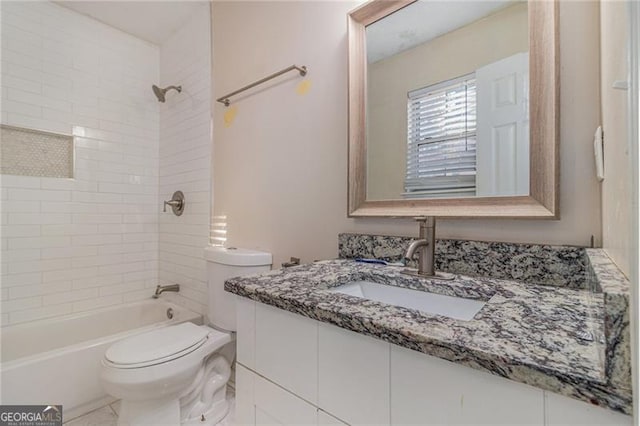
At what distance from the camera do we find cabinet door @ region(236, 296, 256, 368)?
0.79m

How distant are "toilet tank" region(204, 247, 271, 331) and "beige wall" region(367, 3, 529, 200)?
0.69m

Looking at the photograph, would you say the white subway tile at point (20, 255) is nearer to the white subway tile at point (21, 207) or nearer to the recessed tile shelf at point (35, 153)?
the white subway tile at point (21, 207)

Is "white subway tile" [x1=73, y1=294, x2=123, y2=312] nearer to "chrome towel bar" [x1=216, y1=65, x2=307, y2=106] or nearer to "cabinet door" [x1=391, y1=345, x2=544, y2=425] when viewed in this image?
"chrome towel bar" [x1=216, y1=65, x2=307, y2=106]

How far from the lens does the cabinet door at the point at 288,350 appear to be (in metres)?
0.64

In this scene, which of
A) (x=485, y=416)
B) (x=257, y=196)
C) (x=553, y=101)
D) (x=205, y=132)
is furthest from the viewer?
(x=205, y=132)

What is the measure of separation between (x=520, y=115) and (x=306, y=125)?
85 centimetres

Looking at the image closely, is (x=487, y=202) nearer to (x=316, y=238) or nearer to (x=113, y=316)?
(x=316, y=238)

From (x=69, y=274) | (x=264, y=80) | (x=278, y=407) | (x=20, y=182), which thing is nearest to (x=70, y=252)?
(x=69, y=274)

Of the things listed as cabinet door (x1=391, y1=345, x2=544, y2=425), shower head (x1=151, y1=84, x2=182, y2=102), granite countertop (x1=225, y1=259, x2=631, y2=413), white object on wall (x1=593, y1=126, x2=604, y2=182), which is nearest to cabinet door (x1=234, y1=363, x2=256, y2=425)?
granite countertop (x1=225, y1=259, x2=631, y2=413)

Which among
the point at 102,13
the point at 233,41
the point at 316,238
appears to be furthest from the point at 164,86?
the point at 316,238

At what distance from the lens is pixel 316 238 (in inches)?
54.2

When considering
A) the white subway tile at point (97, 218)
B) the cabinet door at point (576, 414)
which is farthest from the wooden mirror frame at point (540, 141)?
the white subway tile at point (97, 218)

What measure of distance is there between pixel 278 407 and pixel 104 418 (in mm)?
1405

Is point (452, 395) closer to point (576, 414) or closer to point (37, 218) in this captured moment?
point (576, 414)
